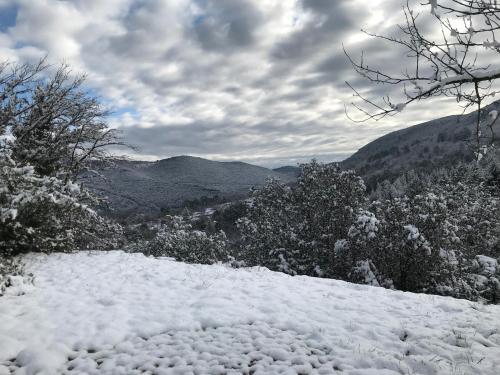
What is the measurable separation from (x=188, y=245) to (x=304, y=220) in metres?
10.9

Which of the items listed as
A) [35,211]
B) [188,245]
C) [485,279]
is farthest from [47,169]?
[485,279]

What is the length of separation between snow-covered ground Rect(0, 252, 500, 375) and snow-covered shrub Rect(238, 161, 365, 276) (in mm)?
10724

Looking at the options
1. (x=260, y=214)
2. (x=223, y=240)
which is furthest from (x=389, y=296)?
(x=223, y=240)

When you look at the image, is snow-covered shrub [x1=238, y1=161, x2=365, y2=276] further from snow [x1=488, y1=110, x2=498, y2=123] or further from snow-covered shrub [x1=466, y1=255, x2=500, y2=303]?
snow [x1=488, y1=110, x2=498, y2=123]

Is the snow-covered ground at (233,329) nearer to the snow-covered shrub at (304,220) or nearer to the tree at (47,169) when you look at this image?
the tree at (47,169)

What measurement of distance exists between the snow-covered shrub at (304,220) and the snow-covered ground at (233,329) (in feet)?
35.2

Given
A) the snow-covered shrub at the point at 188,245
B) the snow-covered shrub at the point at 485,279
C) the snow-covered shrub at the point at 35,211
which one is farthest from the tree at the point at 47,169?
the snow-covered shrub at the point at 485,279

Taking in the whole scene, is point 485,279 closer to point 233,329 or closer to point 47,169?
point 233,329

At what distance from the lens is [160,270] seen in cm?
1134

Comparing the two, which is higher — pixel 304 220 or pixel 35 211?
pixel 35 211

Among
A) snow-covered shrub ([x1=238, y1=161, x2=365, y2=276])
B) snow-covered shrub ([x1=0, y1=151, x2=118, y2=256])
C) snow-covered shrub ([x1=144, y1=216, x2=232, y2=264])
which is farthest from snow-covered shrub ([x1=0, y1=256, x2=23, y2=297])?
snow-covered shrub ([x1=144, y1=216, x2=232, y2=264])

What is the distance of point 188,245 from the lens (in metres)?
29.2

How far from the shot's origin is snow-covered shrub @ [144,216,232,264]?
92.3 feet

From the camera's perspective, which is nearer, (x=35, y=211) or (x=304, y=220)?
(x=35, y=211)
